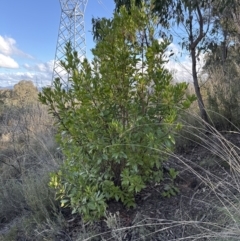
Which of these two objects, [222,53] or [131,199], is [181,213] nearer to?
[131,199]

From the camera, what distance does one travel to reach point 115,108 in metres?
2.48

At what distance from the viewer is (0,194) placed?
3389 mm

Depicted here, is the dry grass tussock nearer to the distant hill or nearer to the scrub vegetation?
the scrub vegetation

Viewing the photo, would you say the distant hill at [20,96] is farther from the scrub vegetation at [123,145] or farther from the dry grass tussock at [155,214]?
the scrub vegetation at [123,145]

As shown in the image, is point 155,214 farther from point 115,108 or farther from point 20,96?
point 20,96

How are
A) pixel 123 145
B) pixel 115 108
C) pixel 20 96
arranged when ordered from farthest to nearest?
pixel 20 96 → pixel 115 108 → pixel 123 145

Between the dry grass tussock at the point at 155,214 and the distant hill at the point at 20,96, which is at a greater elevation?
the distant hill at the point at 20,96

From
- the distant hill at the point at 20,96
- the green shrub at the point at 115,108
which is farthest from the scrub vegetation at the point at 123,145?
the distant hill at the point at 20,96

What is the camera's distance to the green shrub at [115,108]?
90.3 inches

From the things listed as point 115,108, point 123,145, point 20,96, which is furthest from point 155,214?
point 20,96

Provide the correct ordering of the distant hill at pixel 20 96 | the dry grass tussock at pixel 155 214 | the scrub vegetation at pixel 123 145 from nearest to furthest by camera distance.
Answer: the dry grass tussock at pixel 155 214 → the scrub vegetation at pixel 123 145 → the distant hill at pixel 20 96

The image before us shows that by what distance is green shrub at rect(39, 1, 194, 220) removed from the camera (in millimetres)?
2295

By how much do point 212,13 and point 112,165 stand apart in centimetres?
401

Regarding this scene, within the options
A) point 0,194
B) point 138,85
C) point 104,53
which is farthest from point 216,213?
point 0,194
